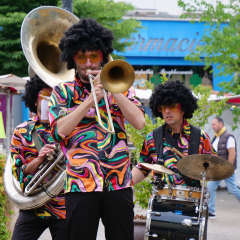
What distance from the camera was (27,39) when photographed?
3.54 m

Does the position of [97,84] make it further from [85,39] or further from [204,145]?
[204,145]

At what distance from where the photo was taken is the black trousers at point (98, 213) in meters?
2.30

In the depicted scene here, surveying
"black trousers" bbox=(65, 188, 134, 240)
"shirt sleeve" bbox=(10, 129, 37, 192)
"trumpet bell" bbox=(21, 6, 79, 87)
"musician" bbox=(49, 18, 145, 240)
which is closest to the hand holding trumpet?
"musician" bbox=(49, 18, 145, 240)

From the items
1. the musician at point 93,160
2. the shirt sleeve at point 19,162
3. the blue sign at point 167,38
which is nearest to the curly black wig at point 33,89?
the shirt sleeve at point 19,162

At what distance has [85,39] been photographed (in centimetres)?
257

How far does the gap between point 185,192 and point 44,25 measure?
197 cm

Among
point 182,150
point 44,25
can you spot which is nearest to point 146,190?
point 182,150

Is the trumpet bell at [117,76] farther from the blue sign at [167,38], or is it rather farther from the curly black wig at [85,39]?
the blue sign at [167,38]

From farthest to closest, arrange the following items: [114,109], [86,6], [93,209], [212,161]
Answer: [86,6] → [212,161] → [114,109] → [93,209]

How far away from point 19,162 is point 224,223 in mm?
4848

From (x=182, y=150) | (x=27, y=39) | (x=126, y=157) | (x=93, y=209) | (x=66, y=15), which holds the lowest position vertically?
(x=93, y=209)

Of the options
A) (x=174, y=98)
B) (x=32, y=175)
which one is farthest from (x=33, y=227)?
(x=174, y=98)

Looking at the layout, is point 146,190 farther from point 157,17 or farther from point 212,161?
point 157,17

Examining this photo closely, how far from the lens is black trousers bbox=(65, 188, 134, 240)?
7.55ft
